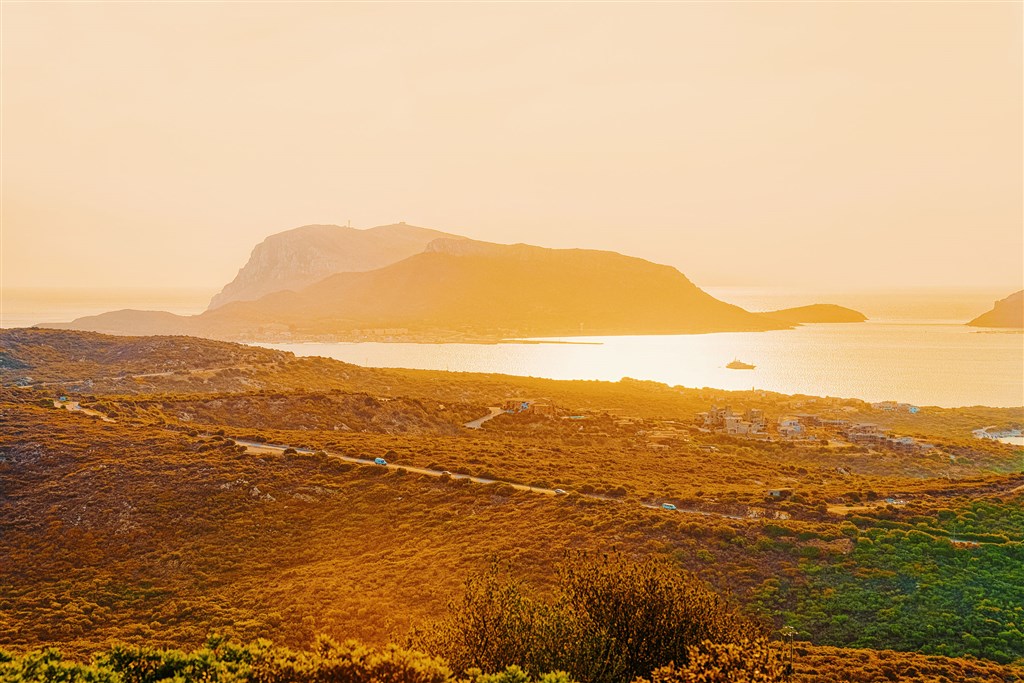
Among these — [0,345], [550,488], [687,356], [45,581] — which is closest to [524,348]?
[687,356]

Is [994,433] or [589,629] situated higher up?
[589,629]

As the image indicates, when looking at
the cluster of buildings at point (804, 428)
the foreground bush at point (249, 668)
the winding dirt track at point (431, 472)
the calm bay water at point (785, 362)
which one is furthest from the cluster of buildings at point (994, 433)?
the foreground bush at point (249, 668)

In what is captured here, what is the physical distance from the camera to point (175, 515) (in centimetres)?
3141

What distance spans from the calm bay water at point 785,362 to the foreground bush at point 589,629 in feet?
343

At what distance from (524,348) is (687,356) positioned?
150 ft

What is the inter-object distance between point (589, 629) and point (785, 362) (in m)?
154

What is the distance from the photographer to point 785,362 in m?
154

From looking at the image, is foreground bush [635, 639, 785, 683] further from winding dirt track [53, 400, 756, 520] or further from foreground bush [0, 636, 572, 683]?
winding dirt track [53, 400, 756, 520]

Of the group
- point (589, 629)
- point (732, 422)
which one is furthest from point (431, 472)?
point (732, 422)

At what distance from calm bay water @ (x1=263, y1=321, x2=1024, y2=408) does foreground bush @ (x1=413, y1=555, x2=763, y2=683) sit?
105 metres

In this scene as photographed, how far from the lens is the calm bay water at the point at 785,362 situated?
11438cm

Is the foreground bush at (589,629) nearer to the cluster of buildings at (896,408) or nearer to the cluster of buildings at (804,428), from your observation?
the cluster of buildings at (804,428)

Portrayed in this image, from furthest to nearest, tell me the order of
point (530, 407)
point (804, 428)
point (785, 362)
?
1. point (785, 362)
2. point (530, 407)
3. point (804, 428)

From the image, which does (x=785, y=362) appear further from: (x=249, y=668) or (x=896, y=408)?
(x=249, y=668)
